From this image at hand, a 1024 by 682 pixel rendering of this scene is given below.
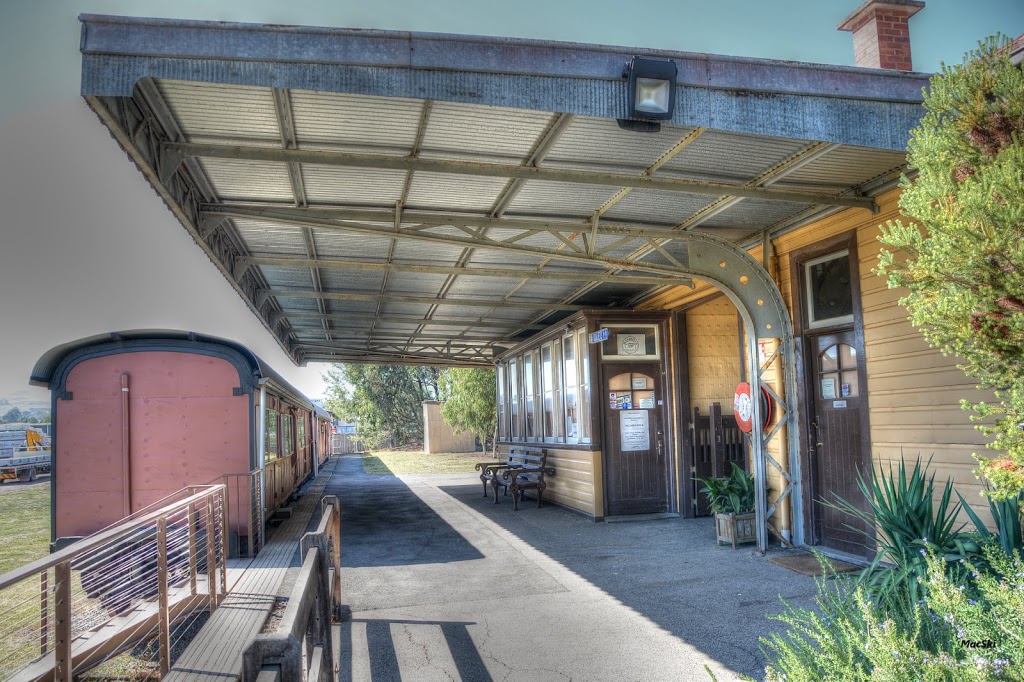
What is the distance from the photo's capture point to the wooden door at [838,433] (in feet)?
24.7

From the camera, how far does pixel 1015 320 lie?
3291mm

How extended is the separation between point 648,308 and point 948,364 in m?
6.57

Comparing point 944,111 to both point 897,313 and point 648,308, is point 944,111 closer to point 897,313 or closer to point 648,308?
point 897,313

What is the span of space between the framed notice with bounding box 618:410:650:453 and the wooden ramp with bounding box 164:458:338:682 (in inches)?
197

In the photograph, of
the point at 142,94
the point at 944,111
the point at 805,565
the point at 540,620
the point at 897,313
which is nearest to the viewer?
the point at 944,111

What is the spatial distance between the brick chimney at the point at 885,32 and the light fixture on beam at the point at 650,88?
527 cm

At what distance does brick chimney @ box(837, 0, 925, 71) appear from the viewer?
8703 mm

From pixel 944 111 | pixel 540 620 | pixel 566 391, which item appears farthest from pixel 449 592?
pixel 566 391

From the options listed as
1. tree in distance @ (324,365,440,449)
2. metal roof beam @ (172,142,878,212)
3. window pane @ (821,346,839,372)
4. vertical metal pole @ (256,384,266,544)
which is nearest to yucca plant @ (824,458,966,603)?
window pane @ (821,346,839,372)

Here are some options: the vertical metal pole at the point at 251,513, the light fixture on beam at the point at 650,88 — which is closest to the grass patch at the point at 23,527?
the vertical metal pole at the point at 251,513

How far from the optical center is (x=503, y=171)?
21.3ft

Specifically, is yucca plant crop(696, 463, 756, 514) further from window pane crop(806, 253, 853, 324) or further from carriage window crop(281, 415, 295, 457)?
carriage window crop(281, 415, 295, 457)

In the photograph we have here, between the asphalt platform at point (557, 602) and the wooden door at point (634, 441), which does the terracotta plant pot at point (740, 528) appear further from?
the wooden door at point (634, 441)

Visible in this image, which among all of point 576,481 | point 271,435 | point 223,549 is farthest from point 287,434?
point 223,549
